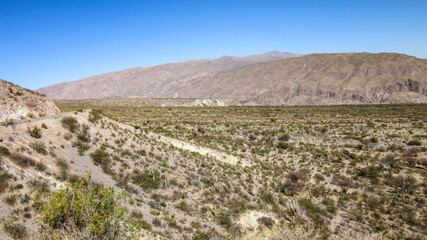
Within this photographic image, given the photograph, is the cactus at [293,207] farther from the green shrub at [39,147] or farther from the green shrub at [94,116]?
the green shrub at [94,116]

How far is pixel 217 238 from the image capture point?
11.1 metres

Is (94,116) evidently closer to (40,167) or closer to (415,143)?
(40,167)

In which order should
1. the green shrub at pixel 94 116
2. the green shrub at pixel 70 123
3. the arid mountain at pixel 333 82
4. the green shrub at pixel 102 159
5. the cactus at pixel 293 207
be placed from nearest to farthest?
the cactus at pixel 293 207 → the green shrub at pixel 102 159 → the green shrub at pixel 70 123 → the green shrub at pixel 94 116 → the arid mountain at pixel 333 82

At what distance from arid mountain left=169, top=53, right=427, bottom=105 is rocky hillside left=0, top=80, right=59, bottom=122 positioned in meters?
118

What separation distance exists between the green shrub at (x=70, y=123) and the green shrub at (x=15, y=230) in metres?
9.12

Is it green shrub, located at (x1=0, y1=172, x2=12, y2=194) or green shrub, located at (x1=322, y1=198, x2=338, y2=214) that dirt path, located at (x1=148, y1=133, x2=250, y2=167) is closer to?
green shrub, located at (x1=322, y1=198, x2=338, y2=214)

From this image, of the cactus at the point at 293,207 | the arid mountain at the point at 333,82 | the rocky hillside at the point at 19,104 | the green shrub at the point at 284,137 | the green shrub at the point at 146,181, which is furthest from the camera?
the arid mountain at the point at 333,82

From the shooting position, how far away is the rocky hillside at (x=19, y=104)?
15266mm

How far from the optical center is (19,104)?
53.8 ft

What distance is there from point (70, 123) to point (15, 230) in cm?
993

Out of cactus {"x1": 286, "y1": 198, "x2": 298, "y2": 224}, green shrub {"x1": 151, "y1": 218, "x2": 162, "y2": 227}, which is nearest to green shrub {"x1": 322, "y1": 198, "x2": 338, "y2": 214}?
cactus {"x1": 286, "y1": 198, "x2": 298, "y2": 224}

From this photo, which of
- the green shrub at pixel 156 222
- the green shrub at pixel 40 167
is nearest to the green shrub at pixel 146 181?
the green shrub at pixel 156 222

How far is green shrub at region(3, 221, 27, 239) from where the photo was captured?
8078mm

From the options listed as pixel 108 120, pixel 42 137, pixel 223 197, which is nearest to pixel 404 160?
pixel 223 197
